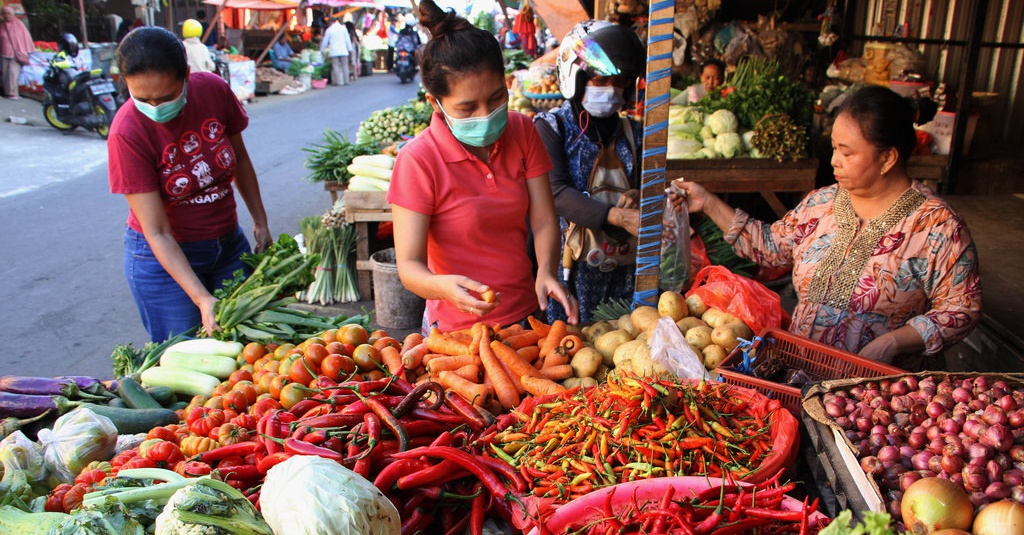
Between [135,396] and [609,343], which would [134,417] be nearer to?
[135,396]

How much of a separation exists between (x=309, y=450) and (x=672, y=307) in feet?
5.32

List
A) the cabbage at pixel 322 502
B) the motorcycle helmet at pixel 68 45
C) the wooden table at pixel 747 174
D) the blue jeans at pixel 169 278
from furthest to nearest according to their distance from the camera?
the motorcycle helmet at pixel 68 45, the wooden table at pixel 747 174, the blue jeans at pixel 169 278, the cabbage at pixel 322 502

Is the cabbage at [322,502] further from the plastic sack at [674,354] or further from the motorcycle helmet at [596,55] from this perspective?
the motorcycle helmet at [596,55]

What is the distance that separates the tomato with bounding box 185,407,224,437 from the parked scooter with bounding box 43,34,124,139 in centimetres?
1222

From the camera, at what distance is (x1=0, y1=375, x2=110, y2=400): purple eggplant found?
9.86 feet

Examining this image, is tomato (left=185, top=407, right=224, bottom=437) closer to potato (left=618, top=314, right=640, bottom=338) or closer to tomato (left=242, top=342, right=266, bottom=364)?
tomato (left=242, top=342, right=266, bottom=364)

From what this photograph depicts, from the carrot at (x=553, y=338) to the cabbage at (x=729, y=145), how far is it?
10.5 feet

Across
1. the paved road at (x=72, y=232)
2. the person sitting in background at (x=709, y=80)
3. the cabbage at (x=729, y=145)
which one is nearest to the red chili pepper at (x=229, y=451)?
the paved road at (x=72, y=232)

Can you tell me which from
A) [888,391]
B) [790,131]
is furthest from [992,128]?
[888,391]

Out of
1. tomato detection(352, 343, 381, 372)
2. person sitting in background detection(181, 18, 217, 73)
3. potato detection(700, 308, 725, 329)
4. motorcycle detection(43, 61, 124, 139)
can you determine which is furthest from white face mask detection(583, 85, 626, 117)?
person sitting in background detection(181, 18, 217, 73)

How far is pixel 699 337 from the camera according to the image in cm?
285

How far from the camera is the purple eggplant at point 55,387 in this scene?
300 cm

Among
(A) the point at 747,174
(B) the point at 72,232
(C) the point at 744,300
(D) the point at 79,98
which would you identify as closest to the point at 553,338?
(C) the point at 744,300

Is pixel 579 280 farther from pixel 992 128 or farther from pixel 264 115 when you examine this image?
pixel 264 115
